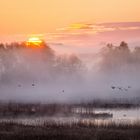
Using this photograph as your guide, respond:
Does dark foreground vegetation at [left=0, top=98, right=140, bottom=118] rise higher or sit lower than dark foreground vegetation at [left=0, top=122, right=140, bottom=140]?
higher

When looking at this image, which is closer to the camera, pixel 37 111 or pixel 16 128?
pixel 16 128

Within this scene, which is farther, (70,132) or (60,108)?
(60,108)

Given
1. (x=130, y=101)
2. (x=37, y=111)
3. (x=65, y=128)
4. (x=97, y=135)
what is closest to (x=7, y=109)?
(x=37, y=111)

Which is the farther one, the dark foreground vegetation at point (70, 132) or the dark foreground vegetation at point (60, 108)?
the dark foreground vegetation at point (60, 108)

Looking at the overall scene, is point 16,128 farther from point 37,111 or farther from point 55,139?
point 37,111

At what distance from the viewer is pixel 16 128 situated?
65.2m

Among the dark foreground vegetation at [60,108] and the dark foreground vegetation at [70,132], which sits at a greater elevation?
the dark foreground vegetation at [60,108]

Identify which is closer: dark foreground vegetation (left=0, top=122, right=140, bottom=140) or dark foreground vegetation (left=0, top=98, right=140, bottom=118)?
dark foreground vegetation (left=0, top=122, right=140, bottom=140)

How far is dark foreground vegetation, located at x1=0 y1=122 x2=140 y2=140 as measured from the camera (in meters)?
59.2

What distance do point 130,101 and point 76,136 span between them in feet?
253

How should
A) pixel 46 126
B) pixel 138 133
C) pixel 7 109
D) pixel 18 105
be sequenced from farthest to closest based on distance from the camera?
pixel 18 105
pixel 7 109
pixel 46 126
pixel 138 133

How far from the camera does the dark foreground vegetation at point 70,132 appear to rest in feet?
194

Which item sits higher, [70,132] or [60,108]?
[60,108]

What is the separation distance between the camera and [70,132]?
6241 cm
